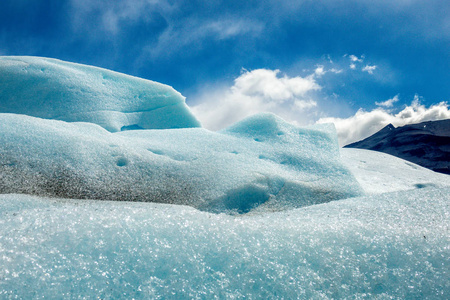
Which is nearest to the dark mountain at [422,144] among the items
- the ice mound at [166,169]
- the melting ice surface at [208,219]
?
the melting ice surface at [208,219]

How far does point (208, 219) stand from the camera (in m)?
1.53

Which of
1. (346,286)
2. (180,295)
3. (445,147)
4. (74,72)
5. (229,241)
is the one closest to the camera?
(180,295)

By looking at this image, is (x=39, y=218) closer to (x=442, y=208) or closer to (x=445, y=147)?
(x=442, y=208)

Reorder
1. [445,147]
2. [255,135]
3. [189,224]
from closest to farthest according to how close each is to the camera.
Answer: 1. [189,224]
2. [255,135]
3. [445,147]

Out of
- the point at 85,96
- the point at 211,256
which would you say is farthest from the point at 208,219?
the point at 85,96

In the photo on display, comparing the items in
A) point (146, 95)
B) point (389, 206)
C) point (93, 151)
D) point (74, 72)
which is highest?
point (74, 72)

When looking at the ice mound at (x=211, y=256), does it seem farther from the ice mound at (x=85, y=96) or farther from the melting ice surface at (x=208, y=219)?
the ice mound at (x=85, y=96)

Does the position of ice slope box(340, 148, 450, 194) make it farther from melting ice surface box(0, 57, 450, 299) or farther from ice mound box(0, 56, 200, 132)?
ice mound box(0, 56, 200, 132)

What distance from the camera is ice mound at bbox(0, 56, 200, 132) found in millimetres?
4664

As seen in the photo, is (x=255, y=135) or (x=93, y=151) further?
(x=255, y=135)

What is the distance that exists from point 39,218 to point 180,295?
0.85 metres

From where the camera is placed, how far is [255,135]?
3812 millimetres

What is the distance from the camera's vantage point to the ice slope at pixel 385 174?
12.1 feet

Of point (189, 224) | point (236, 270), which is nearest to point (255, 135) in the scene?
point (189, 224)
